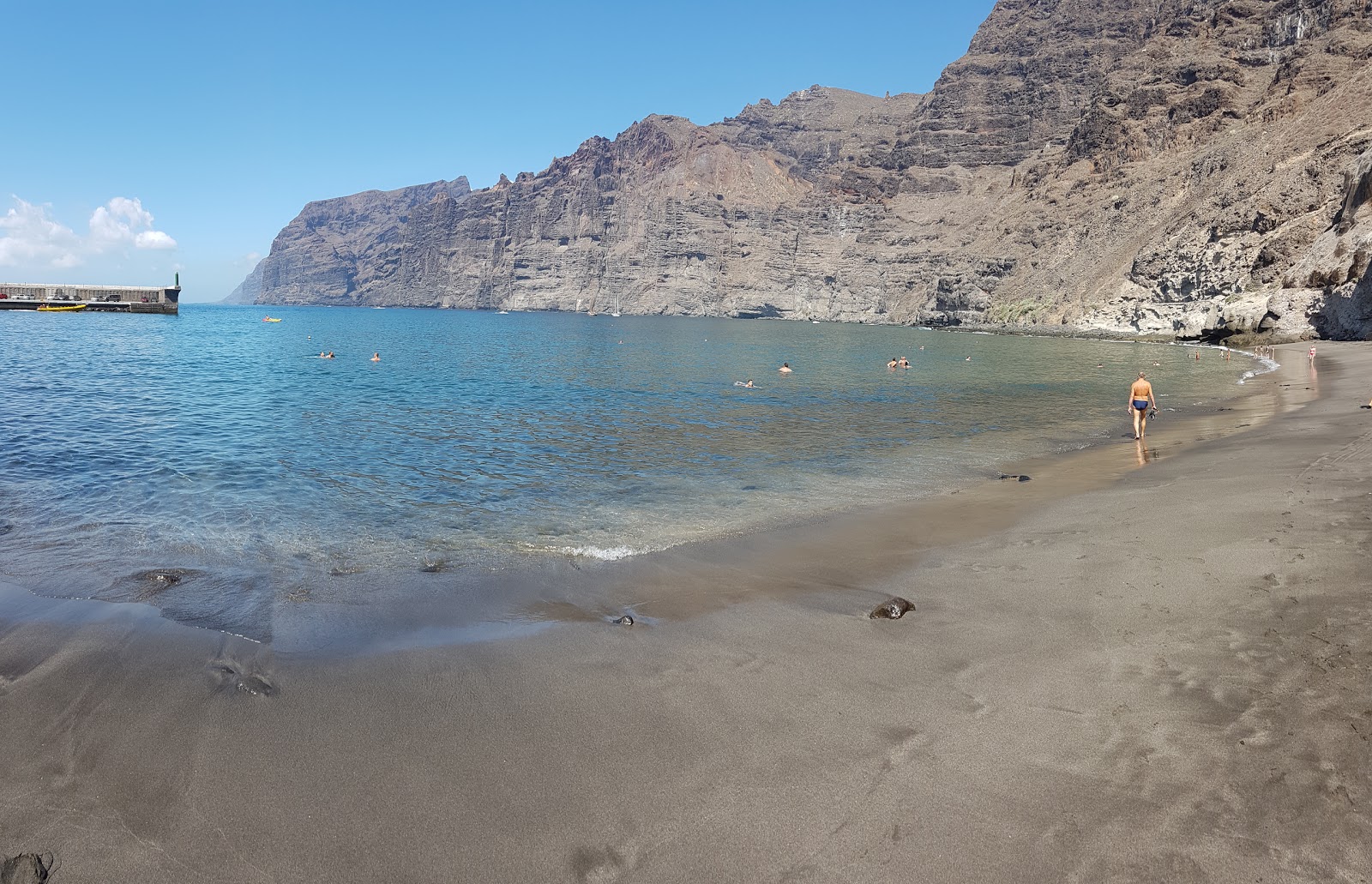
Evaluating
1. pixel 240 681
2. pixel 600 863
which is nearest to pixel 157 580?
pixel 240 681

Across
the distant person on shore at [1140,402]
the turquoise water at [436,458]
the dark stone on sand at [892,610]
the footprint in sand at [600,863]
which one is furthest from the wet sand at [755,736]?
the distant person on shore at [1140,402]

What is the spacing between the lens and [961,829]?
169 inches

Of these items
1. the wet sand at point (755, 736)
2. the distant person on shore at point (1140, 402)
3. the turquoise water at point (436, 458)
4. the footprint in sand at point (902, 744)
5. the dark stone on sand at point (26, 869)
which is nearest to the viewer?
the dark stone on sand at point (26, 869)

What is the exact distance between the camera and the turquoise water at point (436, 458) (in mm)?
10555

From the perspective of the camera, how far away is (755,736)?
17.8ft

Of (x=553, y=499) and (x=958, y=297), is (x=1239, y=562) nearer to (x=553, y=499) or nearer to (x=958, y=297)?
(x=553, y=499)

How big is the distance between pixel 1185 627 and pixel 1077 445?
16.1 m

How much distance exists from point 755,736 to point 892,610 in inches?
115

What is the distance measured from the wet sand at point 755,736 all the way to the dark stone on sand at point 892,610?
0.56 feet

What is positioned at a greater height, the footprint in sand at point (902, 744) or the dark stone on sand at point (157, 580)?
the footprint in sand at point (902, 744)

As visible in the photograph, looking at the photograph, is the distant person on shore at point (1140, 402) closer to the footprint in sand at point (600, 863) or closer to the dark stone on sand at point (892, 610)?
the dark stone on sand at point (892, 610)

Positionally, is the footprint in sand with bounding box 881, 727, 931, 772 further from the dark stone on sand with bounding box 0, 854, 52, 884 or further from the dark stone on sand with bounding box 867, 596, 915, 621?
the dark stone on sand with bounding box 0, 854, 52, 884

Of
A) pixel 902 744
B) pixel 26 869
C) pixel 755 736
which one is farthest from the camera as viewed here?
pixel 755 736

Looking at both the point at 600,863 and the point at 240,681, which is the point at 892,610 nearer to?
the point at 600,863
